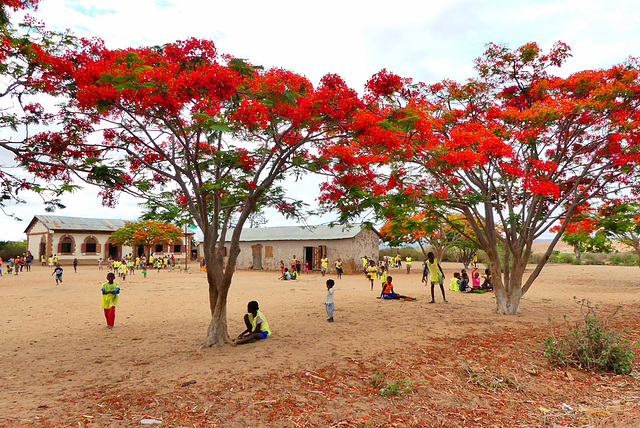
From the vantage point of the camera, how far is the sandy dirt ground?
166 inches

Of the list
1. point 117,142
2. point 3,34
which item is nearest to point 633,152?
point 117,142

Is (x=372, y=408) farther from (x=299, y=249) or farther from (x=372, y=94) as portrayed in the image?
(x=299, y=249)

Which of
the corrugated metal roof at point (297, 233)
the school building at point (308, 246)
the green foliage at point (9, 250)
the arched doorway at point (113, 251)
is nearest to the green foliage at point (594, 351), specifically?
the school building at point (308, 246)

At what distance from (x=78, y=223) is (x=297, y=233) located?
25.9 meters

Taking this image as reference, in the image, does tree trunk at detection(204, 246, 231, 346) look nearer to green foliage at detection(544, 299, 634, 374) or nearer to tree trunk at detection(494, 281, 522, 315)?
green foliage at detection(544, 299, 634, 374)

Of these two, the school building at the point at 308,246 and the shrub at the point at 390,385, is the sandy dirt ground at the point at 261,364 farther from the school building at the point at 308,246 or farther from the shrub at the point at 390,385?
the school building at the point at 308,246

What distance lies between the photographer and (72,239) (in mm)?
39281

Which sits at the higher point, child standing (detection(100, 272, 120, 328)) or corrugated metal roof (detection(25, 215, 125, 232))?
corrugated metal roof (detection(25, 215, 125, 232))

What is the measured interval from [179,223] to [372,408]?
6.25 meters

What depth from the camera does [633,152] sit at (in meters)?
8.80

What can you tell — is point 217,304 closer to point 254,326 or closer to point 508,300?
point 254,326

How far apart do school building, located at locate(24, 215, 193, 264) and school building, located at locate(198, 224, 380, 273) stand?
8489 millimetres

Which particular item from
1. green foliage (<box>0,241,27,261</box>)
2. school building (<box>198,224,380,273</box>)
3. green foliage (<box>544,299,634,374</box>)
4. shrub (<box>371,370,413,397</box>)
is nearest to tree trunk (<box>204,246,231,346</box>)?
shrub (<box>371,370,413,397</box>)

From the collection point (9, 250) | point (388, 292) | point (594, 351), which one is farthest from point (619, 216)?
point (9, 250)
